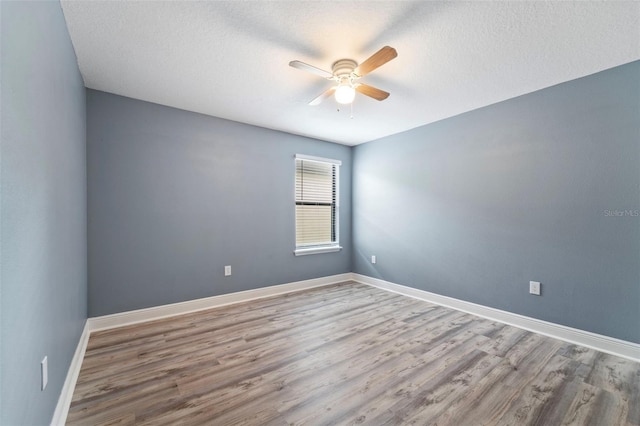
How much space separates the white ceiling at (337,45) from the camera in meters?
1.74

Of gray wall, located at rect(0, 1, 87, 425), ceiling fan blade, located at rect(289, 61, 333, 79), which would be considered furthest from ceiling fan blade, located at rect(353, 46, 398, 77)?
gray wall, located at rect(0, 1, 87, 425)

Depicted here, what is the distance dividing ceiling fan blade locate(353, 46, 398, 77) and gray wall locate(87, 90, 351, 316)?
7.02 ft

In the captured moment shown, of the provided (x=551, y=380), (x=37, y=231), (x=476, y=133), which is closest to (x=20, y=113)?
(x=37, y=231)

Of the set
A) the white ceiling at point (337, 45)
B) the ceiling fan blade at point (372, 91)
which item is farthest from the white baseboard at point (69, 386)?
the ceiling fan blade at point (372, 91)

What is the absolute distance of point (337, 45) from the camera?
6.82 ft

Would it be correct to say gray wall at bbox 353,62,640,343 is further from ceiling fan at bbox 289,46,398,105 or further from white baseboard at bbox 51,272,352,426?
ceiling fan at bbox 289,46,398,105

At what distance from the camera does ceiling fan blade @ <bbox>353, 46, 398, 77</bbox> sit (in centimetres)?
182

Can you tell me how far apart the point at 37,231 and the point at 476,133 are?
3991 millimetres

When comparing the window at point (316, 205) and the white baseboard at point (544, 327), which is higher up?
the window at point (316, 205)

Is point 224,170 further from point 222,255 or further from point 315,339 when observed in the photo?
point 315,339

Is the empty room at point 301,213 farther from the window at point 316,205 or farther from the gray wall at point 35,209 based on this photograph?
the window at point 316,205

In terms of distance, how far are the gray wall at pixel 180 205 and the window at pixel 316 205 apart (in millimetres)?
199

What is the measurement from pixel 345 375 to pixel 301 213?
2725 mm

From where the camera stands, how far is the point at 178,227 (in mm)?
3271
